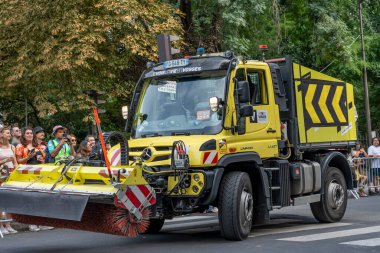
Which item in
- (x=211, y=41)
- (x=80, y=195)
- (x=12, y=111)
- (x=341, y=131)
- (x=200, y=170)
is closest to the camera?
(x=80, y=195)

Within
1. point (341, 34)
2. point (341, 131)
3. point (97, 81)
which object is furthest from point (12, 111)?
point (341, 131)

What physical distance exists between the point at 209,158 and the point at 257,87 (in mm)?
1957

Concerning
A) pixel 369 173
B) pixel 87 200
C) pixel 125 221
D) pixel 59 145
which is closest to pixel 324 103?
pixel 59 145

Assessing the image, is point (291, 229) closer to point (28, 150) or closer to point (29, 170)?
point (29, 170)

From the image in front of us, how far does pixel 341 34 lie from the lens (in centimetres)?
2602

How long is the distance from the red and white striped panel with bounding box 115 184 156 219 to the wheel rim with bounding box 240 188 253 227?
5.46 feet

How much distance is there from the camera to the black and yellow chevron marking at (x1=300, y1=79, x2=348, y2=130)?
531 inches

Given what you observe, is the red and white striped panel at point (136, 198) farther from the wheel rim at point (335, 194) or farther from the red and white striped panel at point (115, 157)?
the wheel rim at point (335, 194)

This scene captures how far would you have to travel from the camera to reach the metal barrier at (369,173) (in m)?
22.0

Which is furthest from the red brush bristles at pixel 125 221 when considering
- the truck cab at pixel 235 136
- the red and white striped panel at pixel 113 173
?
the truck cab at pixel 235 136

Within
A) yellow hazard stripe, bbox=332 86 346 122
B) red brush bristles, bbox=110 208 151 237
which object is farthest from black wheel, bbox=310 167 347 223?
red brush bristles, bbox=110 208 151 237

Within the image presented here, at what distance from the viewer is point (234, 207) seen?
10805mm

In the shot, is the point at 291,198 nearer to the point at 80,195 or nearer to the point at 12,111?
the point at 80,195

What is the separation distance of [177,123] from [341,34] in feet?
51.8
